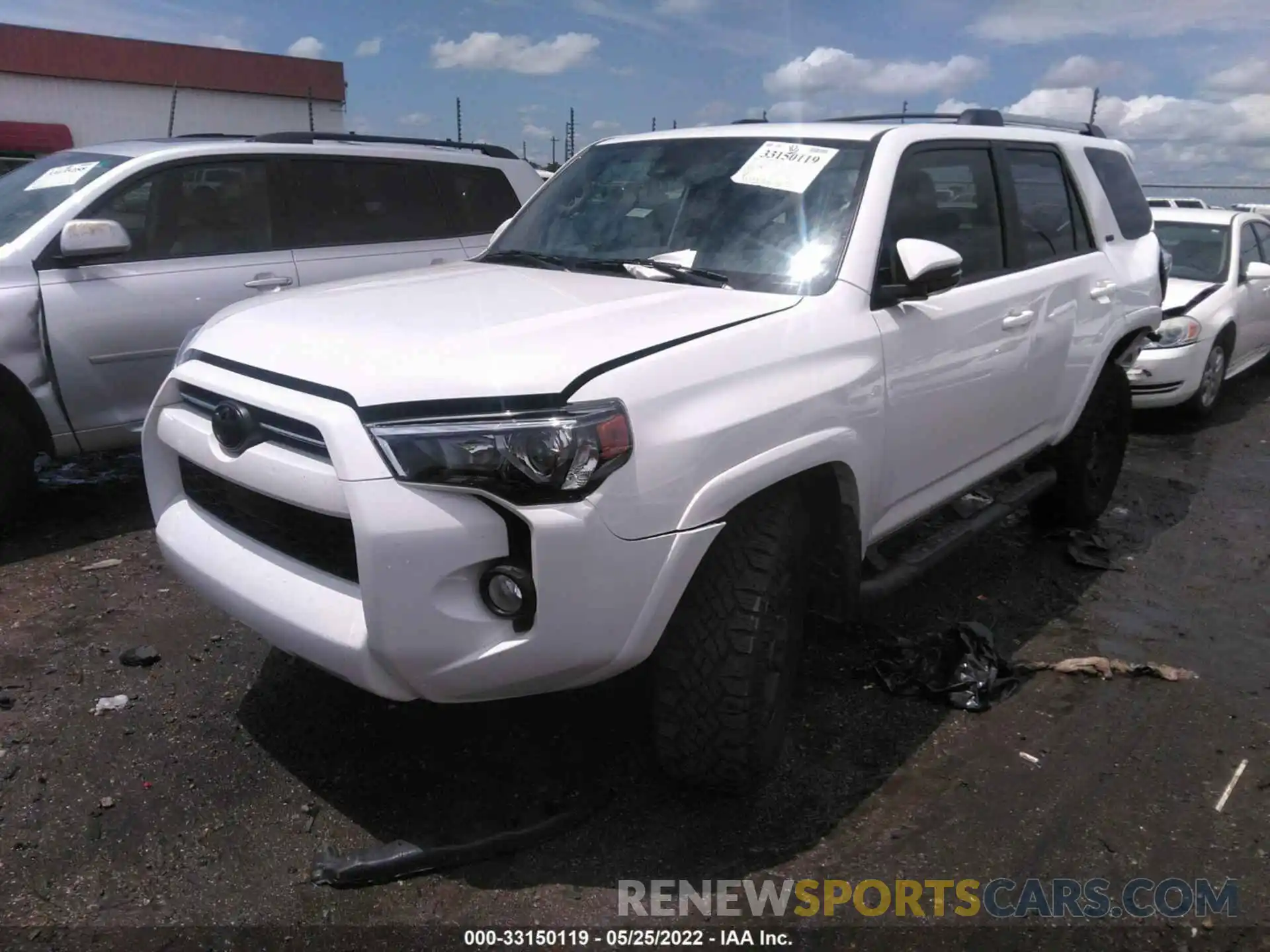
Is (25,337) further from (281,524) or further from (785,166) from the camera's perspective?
(785,166)

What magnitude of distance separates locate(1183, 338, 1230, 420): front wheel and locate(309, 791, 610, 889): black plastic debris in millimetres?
6825

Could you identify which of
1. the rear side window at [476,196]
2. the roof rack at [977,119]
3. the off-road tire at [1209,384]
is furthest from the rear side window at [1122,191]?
the rear side window at [476,196]

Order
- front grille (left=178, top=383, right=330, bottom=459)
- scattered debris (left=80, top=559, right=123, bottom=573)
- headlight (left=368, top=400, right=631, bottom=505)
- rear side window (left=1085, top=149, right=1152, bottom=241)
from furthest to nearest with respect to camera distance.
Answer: rear side window (left=1085, top=149, right=1152, bottom=241), scattered debris (left=80, top=559, right=123, bottom=573), front grille (left=178, top=383, right=330, bottom=459), headlight (left=368, top=400, right=631, bottom=505)

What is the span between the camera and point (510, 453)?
2.05m

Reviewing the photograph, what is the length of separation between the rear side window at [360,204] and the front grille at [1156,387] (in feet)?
16.7

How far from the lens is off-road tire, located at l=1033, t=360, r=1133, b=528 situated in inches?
181

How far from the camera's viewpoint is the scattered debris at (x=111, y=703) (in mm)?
3078

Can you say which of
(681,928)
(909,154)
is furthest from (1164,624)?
(681,928)

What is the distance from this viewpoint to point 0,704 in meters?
3.07

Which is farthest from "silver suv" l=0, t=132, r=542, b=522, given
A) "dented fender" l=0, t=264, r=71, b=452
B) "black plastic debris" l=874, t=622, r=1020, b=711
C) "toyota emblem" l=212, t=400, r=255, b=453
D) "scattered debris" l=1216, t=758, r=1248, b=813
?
"scattered debris" l=1216, t=758, r=1248, b=813

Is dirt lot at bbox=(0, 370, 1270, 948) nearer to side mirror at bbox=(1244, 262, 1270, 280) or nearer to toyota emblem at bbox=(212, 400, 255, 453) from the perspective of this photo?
toyota emblem at bbox=(212, 400, 255, 453)

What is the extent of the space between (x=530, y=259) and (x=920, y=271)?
141cm

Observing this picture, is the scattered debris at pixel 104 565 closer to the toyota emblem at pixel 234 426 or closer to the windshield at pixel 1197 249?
the toyota emblem at pixel 234 426

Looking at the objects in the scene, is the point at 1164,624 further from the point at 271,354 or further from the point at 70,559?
the point at 70,559
